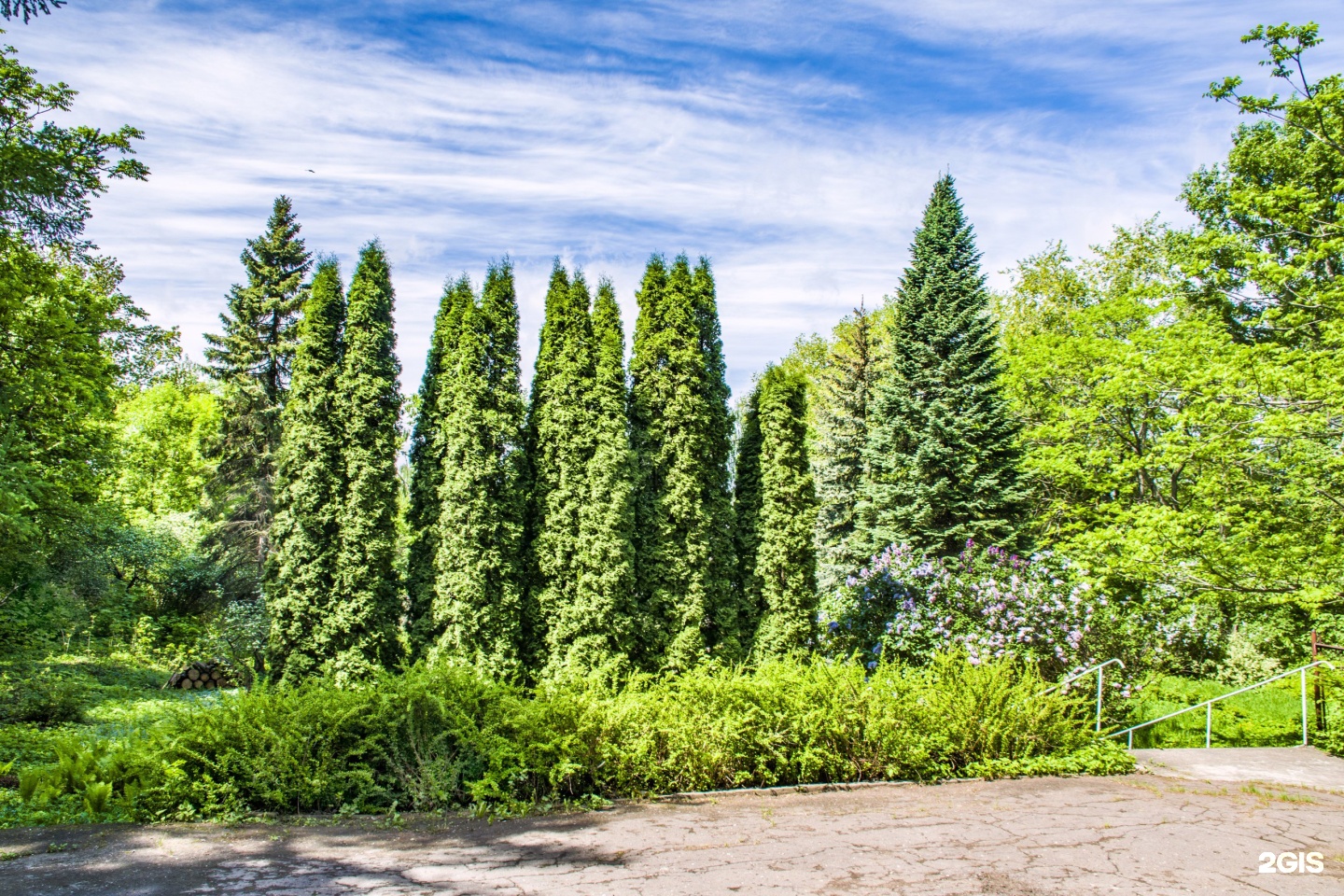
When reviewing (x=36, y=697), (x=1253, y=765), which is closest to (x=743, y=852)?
(x=1253, y=765)

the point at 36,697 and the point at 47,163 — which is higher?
the point at 47,163

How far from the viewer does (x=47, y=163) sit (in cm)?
1043

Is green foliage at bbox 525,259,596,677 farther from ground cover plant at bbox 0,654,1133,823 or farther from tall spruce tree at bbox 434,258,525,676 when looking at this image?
ground cover plant at bbox 0,654,1133,823

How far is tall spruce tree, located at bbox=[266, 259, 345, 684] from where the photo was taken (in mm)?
11227

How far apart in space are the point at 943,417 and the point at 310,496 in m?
12.1

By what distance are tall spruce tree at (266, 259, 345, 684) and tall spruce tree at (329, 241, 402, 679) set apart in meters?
0.20

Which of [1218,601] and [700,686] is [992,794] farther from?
[1218,601]

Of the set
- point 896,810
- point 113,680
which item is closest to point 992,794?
point 896,810

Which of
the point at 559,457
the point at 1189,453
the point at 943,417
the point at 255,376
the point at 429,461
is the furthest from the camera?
the point at 255,376

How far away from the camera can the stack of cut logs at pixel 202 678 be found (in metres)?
17.0

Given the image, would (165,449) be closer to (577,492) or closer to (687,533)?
(577,492)

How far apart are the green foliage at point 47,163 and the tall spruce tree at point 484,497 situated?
234 inches

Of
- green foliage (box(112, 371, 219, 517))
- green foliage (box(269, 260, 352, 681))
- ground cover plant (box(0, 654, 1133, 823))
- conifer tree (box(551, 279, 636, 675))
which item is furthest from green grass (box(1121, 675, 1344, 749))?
green foliage (box(112, 371, 219, 517))

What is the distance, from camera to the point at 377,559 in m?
11.5
